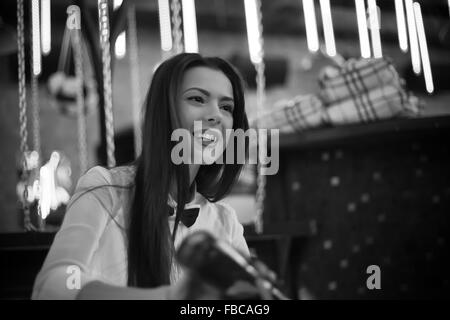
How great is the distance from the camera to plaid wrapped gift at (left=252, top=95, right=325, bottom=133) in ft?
6.49

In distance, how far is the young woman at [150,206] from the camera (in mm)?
894

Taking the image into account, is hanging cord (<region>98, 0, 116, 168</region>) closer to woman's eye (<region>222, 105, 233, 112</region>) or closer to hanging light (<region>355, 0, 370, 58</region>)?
woman's eye (<region>222, 105, 233, 112</region>)

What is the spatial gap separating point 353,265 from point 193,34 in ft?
3.57

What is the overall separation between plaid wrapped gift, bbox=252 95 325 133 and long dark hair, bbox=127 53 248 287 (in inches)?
30.7

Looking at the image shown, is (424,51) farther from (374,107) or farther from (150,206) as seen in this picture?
(150,206)

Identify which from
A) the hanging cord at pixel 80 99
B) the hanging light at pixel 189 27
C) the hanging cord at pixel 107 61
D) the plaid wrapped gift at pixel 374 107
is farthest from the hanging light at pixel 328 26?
the hanging cord at pixel 80 99

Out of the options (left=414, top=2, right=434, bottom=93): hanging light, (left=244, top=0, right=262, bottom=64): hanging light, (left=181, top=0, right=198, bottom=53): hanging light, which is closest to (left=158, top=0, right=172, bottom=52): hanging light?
(left=181, top=0, right=198, bottom=53): hanging light

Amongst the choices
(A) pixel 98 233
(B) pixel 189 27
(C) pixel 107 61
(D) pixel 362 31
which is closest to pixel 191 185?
(A) pixel 98 233

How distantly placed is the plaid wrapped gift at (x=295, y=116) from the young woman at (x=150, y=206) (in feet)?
2.57

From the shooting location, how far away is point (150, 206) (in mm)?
1043

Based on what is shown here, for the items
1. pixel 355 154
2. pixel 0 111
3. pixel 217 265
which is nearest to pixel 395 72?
pixel 355 154
